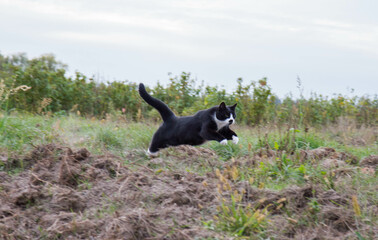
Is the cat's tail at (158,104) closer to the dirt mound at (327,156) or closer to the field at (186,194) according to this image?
the field at (186,194)

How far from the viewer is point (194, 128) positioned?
532cm

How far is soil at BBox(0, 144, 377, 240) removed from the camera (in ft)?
10.9

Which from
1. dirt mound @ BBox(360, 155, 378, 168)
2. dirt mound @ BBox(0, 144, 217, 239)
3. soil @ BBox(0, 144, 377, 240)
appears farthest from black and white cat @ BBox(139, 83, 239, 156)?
dirt mound @ BBox(360, 155, 378, 168)

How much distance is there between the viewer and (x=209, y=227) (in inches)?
129

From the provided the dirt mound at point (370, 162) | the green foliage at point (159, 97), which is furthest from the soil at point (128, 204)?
the green foliage at point (159, 97)

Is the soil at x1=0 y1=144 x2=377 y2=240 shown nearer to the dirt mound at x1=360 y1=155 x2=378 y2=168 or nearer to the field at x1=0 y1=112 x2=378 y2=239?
the field at x1=0 y1=112 x2=378 y2=239

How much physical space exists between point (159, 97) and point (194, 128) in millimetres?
5546

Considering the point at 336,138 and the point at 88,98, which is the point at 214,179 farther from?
the point at 88,98

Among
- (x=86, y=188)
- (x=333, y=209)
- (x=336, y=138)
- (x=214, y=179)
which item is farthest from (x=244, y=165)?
(x=336, y=138)

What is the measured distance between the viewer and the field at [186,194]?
10.9ft

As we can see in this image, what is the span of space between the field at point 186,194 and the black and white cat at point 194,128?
18 cm

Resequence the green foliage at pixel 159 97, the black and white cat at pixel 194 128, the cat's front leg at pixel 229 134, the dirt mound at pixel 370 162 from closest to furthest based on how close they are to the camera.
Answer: the dirt mound at pixel 370 162
the black and white cat at pixel 194 128
the cat's front leg at pixel 229 134
the green foliage at pixel 159 97

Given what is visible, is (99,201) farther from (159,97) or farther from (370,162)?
(159,97)

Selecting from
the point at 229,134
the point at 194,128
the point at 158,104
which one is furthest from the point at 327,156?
the point at 158,104
